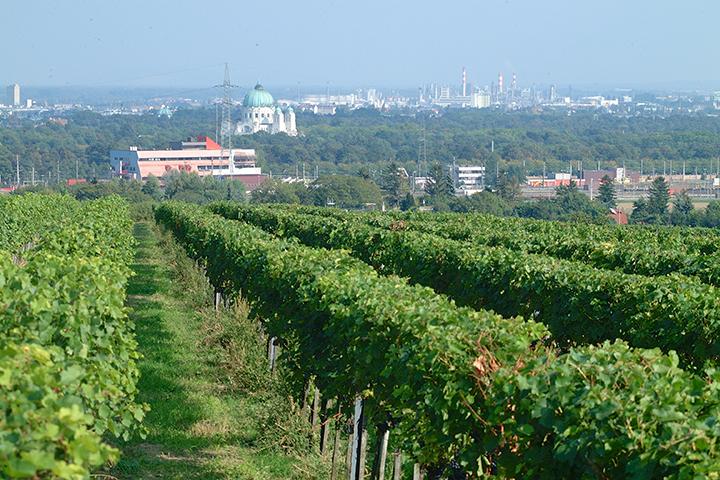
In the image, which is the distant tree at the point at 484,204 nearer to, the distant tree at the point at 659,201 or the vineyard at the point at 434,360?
the distant tree at the point at 659,201

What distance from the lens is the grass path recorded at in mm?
12836

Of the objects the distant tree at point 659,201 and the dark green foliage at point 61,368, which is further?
the distant tree at point 659,201

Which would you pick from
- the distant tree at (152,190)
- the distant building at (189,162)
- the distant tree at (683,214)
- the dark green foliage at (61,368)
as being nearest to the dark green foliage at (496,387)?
the dark green foliage at (61,368)

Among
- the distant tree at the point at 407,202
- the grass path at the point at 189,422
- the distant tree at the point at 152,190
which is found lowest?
the distant tree at the point at 152,190

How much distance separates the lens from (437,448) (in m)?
9.20

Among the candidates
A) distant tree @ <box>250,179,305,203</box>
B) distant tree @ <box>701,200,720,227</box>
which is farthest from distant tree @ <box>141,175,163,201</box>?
distant tree @ <box>701,200,720,227</box>

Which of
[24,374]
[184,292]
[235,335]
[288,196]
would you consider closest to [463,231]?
[184,292]

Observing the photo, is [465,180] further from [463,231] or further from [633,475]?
[633,475]

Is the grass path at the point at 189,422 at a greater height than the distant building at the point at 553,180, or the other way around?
the grass path at the point at 189,422

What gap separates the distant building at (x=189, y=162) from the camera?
173 metres

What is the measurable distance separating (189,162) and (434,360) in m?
180

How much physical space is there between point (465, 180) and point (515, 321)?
529ft

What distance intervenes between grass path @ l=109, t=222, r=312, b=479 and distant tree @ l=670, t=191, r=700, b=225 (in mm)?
64863

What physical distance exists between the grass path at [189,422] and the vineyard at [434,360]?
539mm
